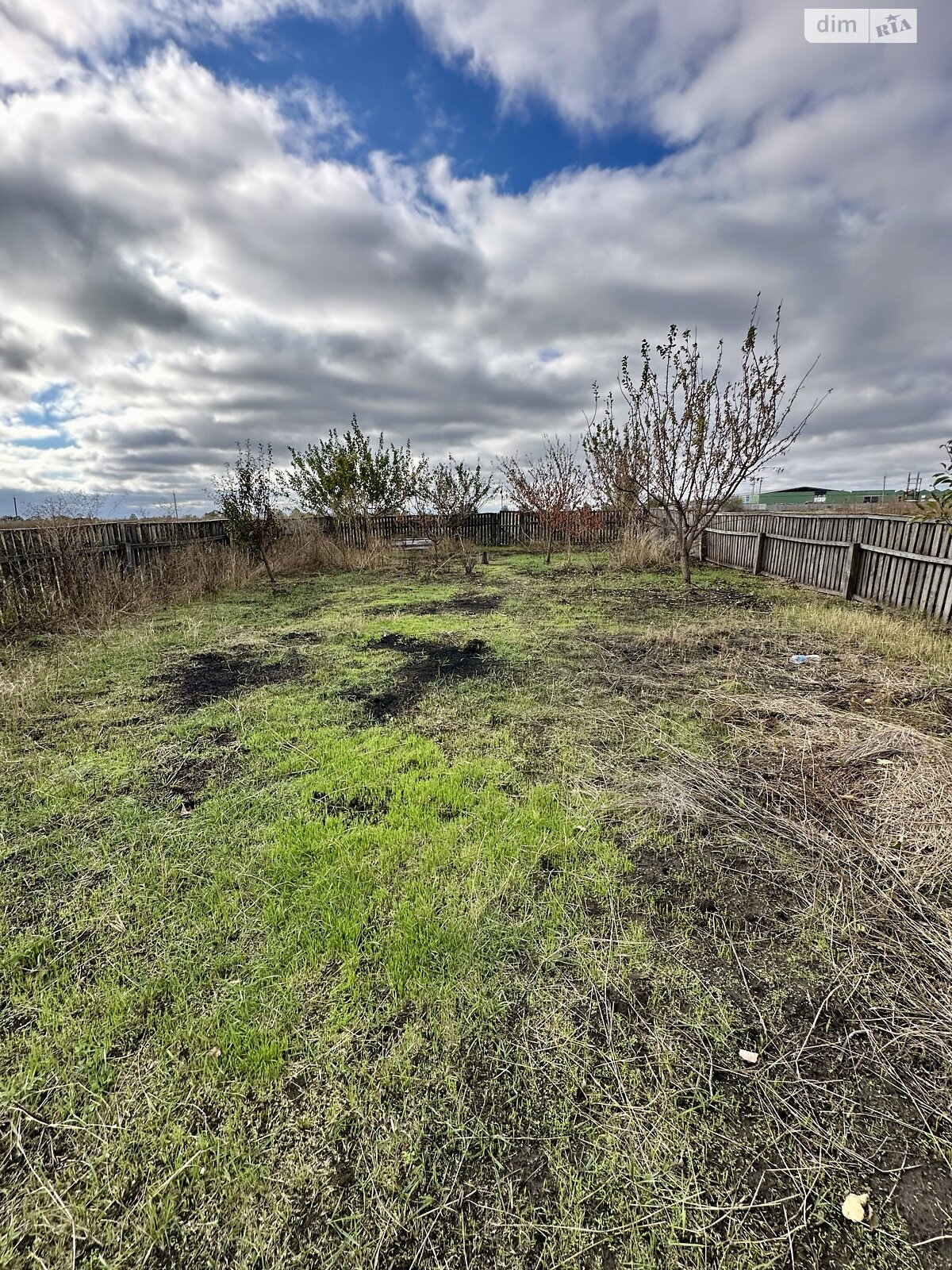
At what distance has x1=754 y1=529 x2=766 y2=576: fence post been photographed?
1103 cm

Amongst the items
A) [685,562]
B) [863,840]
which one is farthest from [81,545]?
[685,562]

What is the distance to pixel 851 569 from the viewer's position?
7785 mm

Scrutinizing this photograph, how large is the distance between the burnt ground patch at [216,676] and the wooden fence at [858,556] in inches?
304

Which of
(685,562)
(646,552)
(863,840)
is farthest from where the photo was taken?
(646,552)

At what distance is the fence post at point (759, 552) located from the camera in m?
11.0

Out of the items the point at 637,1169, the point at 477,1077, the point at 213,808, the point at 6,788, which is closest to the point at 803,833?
the point at 637,1169

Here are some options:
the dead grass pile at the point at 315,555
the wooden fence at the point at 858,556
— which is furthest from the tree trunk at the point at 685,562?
the dead grass pile at the point at 315,555

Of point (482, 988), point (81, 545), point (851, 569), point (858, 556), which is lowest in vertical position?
point (482, 988)

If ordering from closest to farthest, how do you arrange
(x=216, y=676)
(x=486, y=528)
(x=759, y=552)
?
1. (x=216, y=676)
2. (x=759, y=552)
3. (x=486, y=528)

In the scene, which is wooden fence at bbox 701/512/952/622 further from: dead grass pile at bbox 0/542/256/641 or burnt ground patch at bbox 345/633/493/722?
dead grass pile at bbox 0/542/256/641

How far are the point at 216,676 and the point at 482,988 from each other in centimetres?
427

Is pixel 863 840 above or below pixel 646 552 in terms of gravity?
below

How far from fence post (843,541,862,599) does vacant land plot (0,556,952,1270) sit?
4881 millimetres

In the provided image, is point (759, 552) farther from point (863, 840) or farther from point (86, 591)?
point (86, 591)
